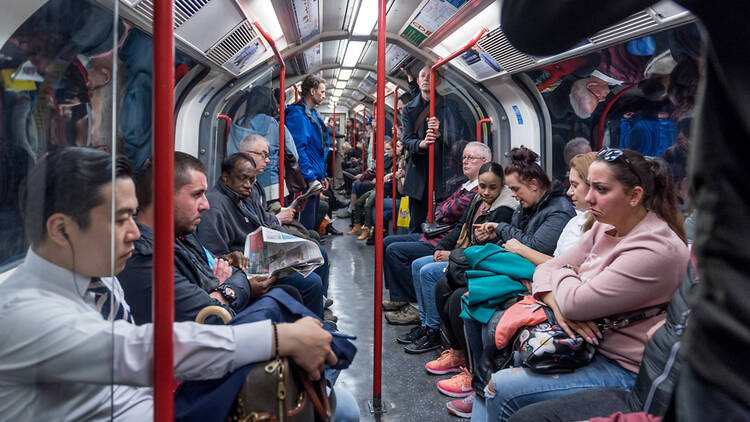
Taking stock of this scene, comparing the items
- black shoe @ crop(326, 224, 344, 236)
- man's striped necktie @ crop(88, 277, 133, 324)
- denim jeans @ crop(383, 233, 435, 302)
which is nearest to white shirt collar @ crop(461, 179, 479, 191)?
denim jeans @ crop(383, 233, 435, 302)

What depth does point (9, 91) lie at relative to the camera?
2.53 ft

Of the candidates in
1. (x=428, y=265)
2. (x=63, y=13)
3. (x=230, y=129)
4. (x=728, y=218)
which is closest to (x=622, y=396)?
(x=728, y=218)

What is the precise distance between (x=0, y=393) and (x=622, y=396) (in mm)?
1633

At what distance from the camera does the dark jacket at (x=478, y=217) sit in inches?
132

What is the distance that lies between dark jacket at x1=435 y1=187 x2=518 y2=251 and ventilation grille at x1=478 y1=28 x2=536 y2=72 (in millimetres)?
1121

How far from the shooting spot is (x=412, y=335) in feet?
11.8

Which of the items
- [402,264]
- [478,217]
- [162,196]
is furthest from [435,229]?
[162,196]

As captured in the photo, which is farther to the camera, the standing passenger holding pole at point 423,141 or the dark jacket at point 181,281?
the standing passenger holding pole at point 423,141

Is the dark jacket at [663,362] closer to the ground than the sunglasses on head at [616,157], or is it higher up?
closer to the ground

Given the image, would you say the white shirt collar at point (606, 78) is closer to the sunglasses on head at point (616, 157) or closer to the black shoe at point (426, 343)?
the sunglasses on head at point (616, 157)

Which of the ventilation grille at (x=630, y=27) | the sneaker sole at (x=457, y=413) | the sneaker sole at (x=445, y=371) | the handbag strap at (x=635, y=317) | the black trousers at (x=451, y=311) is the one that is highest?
the ventilation grille at (x=630, y=27)

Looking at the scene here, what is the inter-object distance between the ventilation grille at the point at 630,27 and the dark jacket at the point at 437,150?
1.75 m

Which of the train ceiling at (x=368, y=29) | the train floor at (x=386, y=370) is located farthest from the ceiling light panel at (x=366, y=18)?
the train floor at (x=386, y=370)

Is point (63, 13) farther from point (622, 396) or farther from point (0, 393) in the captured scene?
point (622, 396)
